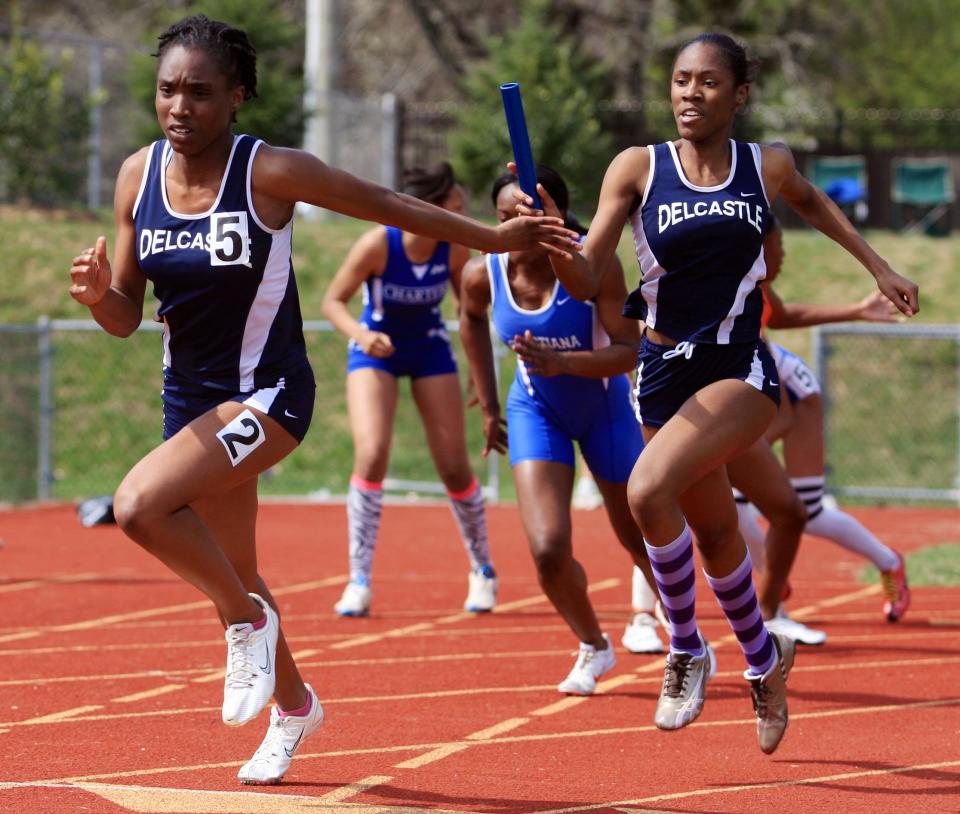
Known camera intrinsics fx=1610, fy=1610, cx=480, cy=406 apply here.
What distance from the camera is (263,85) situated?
80.6 ft

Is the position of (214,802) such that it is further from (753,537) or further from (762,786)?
Result: (753,537)

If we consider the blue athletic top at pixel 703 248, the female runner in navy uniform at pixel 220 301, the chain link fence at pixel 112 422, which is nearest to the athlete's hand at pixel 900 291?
the blue athletic top at pixel 703 248

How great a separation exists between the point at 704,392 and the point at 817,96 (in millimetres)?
30787

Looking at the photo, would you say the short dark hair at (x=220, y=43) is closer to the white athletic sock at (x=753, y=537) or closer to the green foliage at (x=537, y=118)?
the white athletic sock at (x=753, y=537)

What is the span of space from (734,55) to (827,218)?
2.24ft

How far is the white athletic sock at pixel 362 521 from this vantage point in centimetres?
909

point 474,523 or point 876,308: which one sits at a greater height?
point 876,308

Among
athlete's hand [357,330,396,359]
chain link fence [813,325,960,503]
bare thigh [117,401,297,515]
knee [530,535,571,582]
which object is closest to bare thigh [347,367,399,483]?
athlete's hand [357,330,396,359]

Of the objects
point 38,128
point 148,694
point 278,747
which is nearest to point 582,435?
point 148,694

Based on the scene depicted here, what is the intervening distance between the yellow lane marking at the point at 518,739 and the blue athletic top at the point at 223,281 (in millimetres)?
1277

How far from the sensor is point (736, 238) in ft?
17.6

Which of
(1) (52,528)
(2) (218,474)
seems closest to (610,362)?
(2) (218,474)

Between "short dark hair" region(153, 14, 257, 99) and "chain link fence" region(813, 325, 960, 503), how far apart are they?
13.5 metres

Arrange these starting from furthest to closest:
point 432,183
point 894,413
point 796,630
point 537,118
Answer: point 537,118
point 894,413
point 432,183
point 796,630
